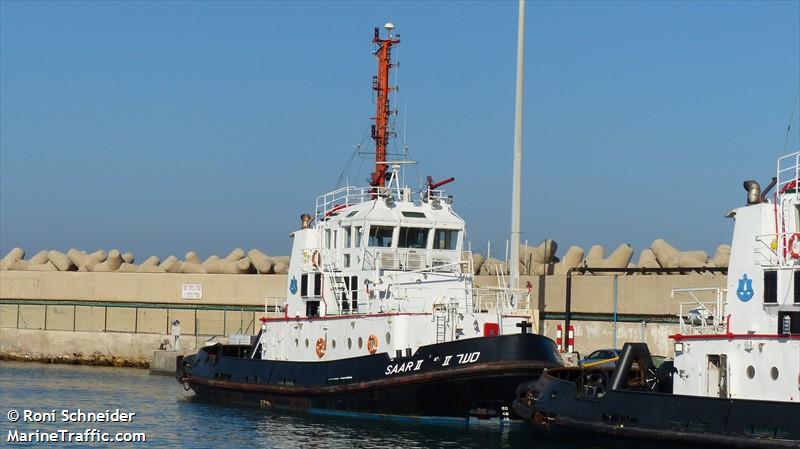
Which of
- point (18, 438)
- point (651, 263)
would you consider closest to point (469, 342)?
point (18, 438)

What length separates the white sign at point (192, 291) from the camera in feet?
143

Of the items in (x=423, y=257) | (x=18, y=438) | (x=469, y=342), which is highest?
(x=423, y=257)

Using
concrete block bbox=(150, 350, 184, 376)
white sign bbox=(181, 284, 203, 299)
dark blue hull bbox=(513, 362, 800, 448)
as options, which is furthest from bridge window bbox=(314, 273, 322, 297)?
white sign bbox=(181, 284, 203, 299)

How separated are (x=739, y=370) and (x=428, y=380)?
6427 mm

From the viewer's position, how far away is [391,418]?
24062mm

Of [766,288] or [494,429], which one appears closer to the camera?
Result: [766,288]

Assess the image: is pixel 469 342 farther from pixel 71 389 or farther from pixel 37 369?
pixel 37 369

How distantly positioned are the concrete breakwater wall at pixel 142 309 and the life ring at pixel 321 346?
941 cm

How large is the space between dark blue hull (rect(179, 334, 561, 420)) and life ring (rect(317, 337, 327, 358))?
436 mm

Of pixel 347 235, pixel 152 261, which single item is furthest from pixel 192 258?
pixel 347 235

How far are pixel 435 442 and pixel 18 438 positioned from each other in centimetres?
727

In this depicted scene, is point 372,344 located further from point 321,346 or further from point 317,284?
point 317,284

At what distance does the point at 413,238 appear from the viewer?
26.8 meters

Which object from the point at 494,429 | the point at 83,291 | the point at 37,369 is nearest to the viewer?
the point at 494,429
